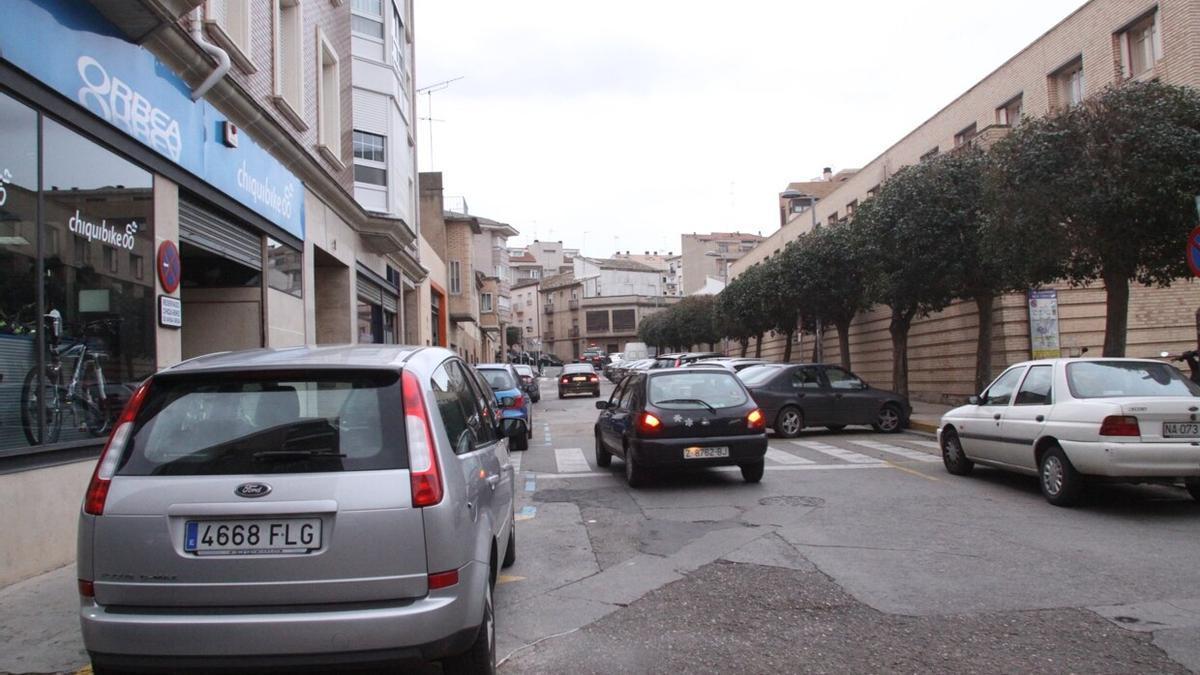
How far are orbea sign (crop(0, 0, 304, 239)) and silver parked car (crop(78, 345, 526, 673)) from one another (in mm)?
4511

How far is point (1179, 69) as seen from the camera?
59.4 feet

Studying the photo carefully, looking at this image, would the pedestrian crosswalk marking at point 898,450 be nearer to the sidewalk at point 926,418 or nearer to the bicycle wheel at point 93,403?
the sidewalk at point 926,418

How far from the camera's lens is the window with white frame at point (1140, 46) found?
1917cm

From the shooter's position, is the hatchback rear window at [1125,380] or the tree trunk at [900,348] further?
the tree trunk at [900,348]

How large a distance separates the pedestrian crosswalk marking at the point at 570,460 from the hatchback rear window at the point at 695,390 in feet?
A: 7.88

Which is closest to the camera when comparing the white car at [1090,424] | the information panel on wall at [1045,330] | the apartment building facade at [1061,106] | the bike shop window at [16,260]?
the bike shop window at [16,260]

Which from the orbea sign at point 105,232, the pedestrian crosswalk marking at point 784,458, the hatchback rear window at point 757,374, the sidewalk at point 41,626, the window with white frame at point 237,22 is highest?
the window with white frame at point 237,22

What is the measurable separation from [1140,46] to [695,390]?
53.5 ft

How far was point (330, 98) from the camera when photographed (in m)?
18.0

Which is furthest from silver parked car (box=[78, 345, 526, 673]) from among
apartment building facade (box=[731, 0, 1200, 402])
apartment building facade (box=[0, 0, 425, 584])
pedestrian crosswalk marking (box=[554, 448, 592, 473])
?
apartment building facade (box=[731, 0, 1200, 402])

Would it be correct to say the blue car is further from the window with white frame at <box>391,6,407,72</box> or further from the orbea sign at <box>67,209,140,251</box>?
the window with white frame at <box>391,6,407,72</box>

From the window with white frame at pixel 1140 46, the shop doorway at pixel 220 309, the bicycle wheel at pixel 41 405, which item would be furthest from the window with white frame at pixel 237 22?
the window with white frame at pixel 1140 46

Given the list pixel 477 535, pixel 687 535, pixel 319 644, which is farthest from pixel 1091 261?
pixel 319 644

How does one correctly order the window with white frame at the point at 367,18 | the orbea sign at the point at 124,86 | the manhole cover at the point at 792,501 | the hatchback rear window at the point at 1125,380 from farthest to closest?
the window with white frame at the point at 367,18
the manhole cover at the point at 792,501
the hatchback rear window at the point at 1125,380
the orbea sign at the point at 124,86
